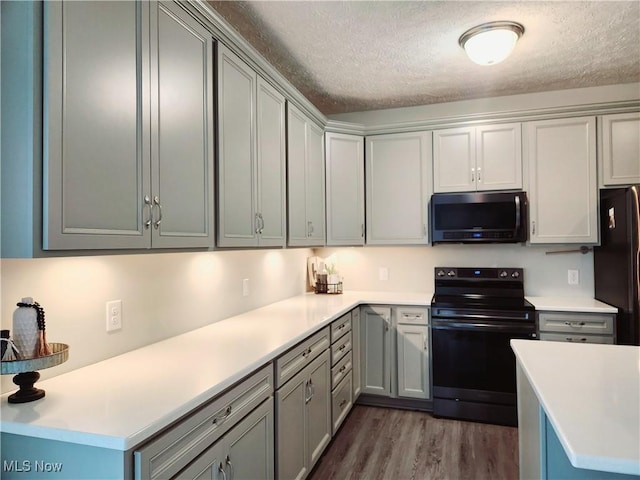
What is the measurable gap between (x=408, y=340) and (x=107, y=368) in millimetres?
2345

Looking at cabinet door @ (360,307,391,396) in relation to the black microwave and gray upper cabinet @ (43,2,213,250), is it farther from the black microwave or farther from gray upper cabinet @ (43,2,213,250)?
gray upper cabinet @ (43,2,213,250)

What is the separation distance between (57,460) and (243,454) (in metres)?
0.67

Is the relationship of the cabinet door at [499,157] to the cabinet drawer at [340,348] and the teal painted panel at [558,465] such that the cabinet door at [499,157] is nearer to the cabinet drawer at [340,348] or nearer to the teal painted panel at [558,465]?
the cabinet drawer at [340,348]

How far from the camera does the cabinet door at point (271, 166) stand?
7.68 ft

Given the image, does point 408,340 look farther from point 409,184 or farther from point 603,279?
point 603,279

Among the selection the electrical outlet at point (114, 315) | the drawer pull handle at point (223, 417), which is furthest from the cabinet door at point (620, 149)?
the electrical outlet at point (114, 315)

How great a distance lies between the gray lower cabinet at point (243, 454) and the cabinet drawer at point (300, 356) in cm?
14

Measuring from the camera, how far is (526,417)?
181cm

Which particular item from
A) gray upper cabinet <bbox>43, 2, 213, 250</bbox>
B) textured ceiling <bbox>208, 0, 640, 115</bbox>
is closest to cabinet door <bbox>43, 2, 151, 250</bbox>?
gray upper cabinet <bbox>43, 2, 213, 250</bbox>

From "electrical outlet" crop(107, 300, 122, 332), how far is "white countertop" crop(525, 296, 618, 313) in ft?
9.12

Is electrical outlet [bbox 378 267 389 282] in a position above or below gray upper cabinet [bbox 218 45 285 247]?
below

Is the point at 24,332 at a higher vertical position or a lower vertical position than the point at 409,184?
lower

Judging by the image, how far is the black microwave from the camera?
319cm

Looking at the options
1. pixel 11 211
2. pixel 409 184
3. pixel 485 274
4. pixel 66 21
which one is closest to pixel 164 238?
pixel 11 211
